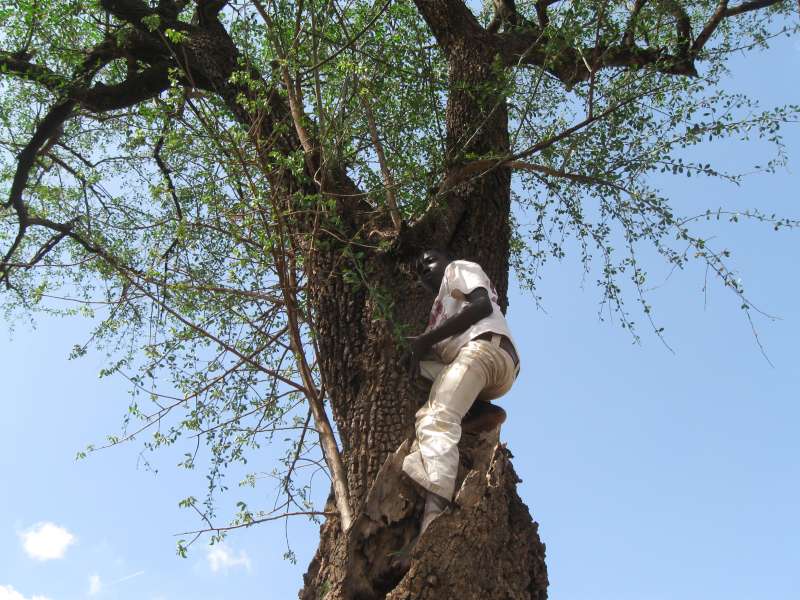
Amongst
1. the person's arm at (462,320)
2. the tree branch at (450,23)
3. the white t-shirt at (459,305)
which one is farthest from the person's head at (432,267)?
the tree branch at (450,23)

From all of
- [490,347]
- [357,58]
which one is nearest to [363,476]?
[490,347]

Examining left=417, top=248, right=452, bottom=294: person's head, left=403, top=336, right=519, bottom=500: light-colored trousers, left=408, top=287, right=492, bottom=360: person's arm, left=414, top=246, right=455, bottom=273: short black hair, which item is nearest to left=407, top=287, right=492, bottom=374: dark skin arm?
left=408, top=287, right=492, bottom=360: person's arm

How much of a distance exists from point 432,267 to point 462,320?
557 millimetres

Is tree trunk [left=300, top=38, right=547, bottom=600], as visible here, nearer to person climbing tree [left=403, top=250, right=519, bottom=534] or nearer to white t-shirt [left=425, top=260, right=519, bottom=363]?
person climbing tree [left=403, top=250, right=519, bottom=534]

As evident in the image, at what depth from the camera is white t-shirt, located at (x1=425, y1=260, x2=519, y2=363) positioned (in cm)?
469

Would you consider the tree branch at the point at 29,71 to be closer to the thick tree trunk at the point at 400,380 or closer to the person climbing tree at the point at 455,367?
the thick tree trunk at the point at 400,380

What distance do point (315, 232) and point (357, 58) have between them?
174 centimetres

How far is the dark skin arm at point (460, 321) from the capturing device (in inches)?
182

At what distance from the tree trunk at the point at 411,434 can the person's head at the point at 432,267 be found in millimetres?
130

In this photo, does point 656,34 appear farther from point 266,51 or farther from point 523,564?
point 523,564

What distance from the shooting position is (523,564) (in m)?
4.12

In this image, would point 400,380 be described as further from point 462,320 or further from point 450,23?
point 450,23

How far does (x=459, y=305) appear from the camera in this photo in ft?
15.7

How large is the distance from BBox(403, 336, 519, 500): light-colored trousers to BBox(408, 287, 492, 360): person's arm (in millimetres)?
118
